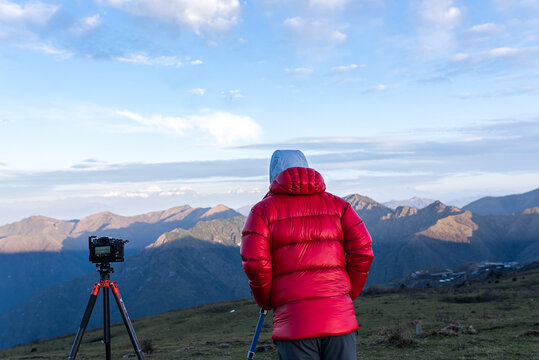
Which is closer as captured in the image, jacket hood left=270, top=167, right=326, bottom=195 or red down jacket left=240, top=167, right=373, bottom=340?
red down jacket left=240, top=167, right=373, bottom=340

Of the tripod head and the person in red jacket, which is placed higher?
the person in red jacket

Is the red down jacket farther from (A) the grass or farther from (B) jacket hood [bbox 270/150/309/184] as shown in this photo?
(A) the grass

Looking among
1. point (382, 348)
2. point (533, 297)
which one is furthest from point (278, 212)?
point (533, 297)

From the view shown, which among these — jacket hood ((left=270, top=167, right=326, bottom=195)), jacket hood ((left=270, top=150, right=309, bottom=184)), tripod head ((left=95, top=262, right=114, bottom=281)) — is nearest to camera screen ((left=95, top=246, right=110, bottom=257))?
tripod head ((left=95, top=262, right=114, bottom=281))

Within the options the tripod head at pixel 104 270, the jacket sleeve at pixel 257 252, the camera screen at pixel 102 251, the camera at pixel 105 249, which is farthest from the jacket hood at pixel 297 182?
the tripod head at pixel 104 270

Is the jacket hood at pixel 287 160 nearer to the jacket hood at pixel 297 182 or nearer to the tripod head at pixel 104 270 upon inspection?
the jacket hood at pixel 297 182

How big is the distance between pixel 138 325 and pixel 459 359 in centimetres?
4200

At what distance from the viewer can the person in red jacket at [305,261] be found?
455 centimetres

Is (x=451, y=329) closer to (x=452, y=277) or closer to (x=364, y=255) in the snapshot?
(x=364, y=255)

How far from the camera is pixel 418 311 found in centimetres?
3294

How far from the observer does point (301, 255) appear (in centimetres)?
471

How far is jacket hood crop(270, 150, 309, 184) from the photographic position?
523 cm

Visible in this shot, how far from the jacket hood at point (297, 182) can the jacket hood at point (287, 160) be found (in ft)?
1.43

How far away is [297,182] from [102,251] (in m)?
5.20
